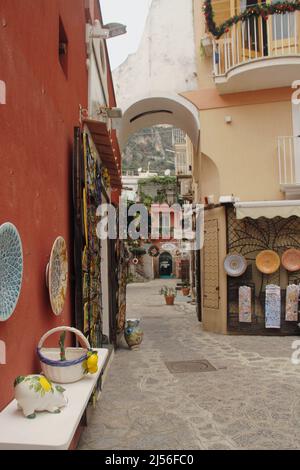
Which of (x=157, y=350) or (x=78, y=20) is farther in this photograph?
(x=157, y=350)

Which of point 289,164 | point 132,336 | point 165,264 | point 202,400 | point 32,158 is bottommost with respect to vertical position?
point 165,264

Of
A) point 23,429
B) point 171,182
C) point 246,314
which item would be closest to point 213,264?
point 246,314

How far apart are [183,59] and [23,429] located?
10542 millimetres

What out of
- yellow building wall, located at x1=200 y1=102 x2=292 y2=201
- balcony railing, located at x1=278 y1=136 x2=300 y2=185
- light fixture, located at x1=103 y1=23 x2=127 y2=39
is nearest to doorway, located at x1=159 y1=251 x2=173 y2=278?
yellow building wall, located at x1=200 y1=102 x2=292 y2=201

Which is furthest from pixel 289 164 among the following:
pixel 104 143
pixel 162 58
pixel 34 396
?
pixel 34 396

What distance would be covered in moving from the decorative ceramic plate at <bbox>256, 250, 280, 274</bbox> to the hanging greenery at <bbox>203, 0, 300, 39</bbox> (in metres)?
5.27

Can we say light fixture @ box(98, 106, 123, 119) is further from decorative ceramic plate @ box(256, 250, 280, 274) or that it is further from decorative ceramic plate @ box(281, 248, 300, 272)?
decorative ceramic plate @ box(281, 248, 300, 272)

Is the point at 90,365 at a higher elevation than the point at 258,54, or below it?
below

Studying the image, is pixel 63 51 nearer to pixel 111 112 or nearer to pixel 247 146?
pixel 111 112

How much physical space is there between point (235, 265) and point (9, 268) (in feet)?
26.5

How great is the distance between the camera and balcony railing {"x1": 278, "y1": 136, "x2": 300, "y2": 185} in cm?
996

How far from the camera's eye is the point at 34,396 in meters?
2.13

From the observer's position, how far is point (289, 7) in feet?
31.6

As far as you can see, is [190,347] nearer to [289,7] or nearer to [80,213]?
[80,213]
